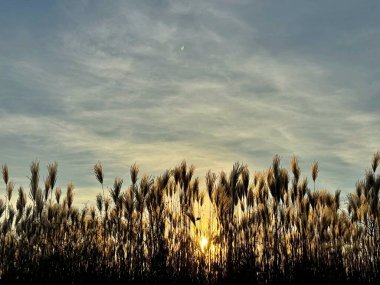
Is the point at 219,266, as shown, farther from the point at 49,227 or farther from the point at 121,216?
the point at 49,227

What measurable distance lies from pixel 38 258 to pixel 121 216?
57.1 inches

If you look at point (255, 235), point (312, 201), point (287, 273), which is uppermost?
point (312, 201)

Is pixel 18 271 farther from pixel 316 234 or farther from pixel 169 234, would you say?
pixel 316 234

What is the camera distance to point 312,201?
750 cm

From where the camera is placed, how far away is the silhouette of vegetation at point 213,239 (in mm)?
6977

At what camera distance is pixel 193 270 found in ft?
22.7

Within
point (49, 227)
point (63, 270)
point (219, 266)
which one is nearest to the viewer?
point (219, 266)

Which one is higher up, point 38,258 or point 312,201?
point 312,201

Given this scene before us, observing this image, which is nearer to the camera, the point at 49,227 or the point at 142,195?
the point at 142,195

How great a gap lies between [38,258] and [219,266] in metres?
2.90

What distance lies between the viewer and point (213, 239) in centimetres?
716

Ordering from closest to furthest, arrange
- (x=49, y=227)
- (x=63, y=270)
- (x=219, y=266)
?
(x=219, y=266), (x=63, y=270), (x=49, y=227)

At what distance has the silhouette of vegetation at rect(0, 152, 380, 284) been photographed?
698 centimetres

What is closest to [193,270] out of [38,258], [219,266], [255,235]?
[219,266]
